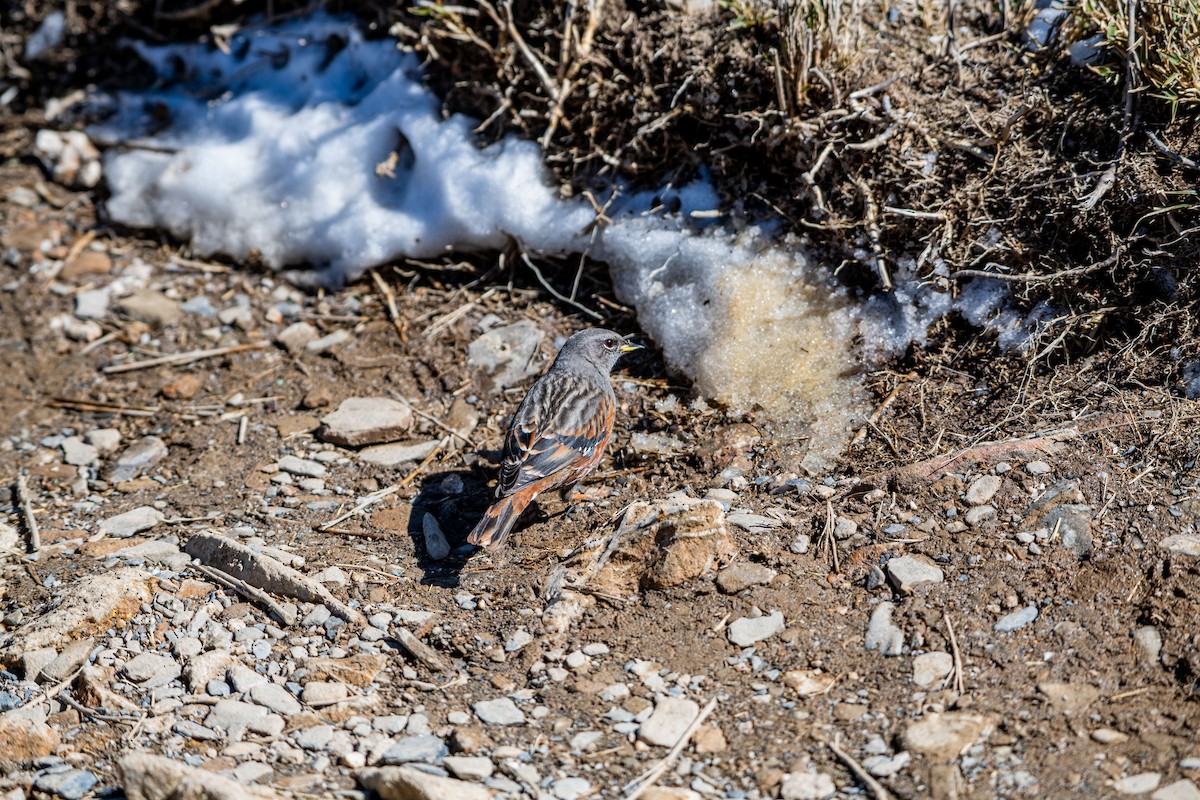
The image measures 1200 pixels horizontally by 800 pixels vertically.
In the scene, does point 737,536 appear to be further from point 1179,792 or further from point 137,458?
point 137,458

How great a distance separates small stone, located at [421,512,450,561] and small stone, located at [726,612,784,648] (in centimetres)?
162

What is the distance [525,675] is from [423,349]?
2.89 meters

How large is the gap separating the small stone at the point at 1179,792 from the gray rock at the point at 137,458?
5371mm

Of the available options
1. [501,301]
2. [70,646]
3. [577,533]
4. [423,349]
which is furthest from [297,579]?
[501,301]

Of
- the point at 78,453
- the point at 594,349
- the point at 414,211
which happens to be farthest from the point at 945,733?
the point at 78,453

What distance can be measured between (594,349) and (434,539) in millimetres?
1471

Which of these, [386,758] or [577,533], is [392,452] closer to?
[577,533]

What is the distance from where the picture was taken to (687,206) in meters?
6.46

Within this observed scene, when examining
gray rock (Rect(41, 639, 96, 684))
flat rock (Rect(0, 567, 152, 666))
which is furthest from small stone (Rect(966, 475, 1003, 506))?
gray rock (Rect(41, 639, 96, 684))

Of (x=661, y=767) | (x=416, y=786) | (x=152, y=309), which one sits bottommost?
(x=152, y=309)

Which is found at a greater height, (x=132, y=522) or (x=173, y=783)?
(x=173, y=783)

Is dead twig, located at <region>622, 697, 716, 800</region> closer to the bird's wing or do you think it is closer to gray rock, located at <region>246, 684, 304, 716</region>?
gray rock, located at <region>246, 684, 304, 716</region>

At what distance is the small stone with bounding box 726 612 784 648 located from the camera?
4457mm

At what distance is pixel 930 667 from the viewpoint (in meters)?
4.14
